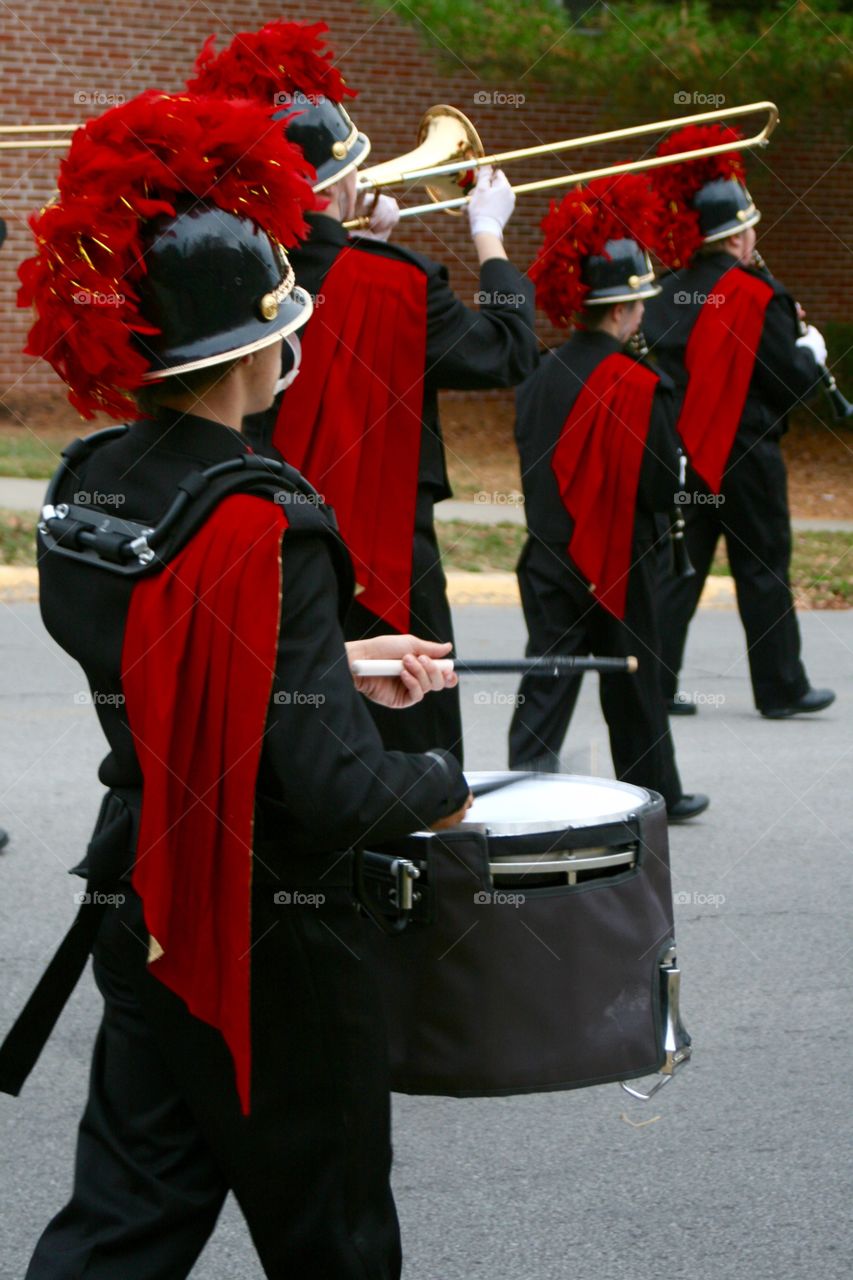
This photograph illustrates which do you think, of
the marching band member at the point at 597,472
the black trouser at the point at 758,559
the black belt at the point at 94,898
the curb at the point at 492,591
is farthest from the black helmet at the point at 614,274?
the curb at the point at 492,591

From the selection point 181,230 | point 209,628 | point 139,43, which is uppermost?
point 181,230

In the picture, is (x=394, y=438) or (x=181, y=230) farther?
(x=394, y=438)

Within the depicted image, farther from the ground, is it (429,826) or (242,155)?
(242,155)

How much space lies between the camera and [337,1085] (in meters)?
2.30

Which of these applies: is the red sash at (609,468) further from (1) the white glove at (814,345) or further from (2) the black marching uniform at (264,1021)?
(2) the black marching uniform at (264,1021)

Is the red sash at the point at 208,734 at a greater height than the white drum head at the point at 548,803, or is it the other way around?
the red sash at the point at 208,734

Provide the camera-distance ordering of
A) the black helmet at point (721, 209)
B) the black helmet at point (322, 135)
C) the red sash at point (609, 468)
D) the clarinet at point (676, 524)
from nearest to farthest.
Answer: the black helmet at point (322, 135) → the red sash at point (609, 468) → the clarinet at point (676, 524) → the black helmet at point (721, 209)

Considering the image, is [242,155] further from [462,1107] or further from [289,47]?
[462,1107]

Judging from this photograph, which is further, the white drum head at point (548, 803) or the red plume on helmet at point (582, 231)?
the red plume on helmet at point (582, 231)

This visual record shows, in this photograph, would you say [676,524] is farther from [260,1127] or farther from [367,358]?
[260,1127]

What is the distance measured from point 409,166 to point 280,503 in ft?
10.2

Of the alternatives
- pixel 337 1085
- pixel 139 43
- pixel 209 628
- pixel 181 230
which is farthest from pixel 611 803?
pixel 139 43

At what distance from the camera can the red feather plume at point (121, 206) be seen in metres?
2.21

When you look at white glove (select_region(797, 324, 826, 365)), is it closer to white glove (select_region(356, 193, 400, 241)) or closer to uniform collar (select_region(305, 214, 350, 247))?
white glove (select_region(356, 193, 400, 241))
